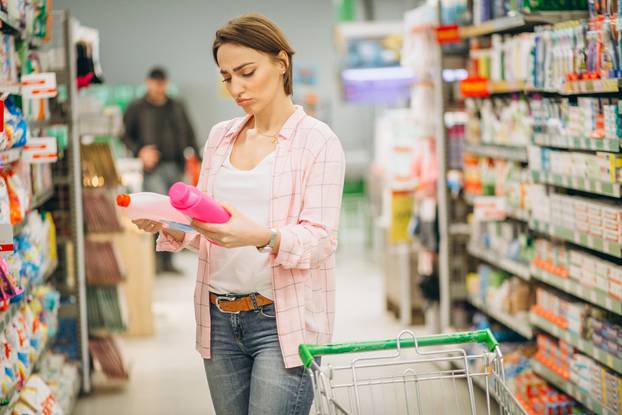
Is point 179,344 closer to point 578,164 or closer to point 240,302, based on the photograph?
point 578,164

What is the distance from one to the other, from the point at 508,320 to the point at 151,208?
3.42m

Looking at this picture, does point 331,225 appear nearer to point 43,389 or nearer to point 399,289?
point 43,389

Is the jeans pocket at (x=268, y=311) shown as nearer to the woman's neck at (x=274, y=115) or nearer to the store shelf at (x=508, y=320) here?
the woman's neck at (x=274, y=115)

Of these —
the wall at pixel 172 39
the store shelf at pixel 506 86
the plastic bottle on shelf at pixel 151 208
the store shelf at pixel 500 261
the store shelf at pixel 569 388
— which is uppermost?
the wall at pixel 172 39

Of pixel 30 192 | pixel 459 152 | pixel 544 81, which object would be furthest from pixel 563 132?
pixel 30 192

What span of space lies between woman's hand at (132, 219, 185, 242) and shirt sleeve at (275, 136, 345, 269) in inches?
15.5

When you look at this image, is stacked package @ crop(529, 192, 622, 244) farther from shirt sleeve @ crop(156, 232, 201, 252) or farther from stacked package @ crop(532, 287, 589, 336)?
shirt sleeve @ crop(156, 232, 201, 252)

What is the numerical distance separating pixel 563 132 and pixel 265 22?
2.25 m

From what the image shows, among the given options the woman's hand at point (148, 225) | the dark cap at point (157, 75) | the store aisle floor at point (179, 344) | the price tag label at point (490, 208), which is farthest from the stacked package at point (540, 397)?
the dark cap at point (157, 75)

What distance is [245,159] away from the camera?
2.91m

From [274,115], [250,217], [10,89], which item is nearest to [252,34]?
[274,115]

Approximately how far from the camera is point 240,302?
2.81 meters

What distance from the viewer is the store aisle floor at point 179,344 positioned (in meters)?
5.95

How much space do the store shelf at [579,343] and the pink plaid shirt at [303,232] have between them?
1.74 metres
